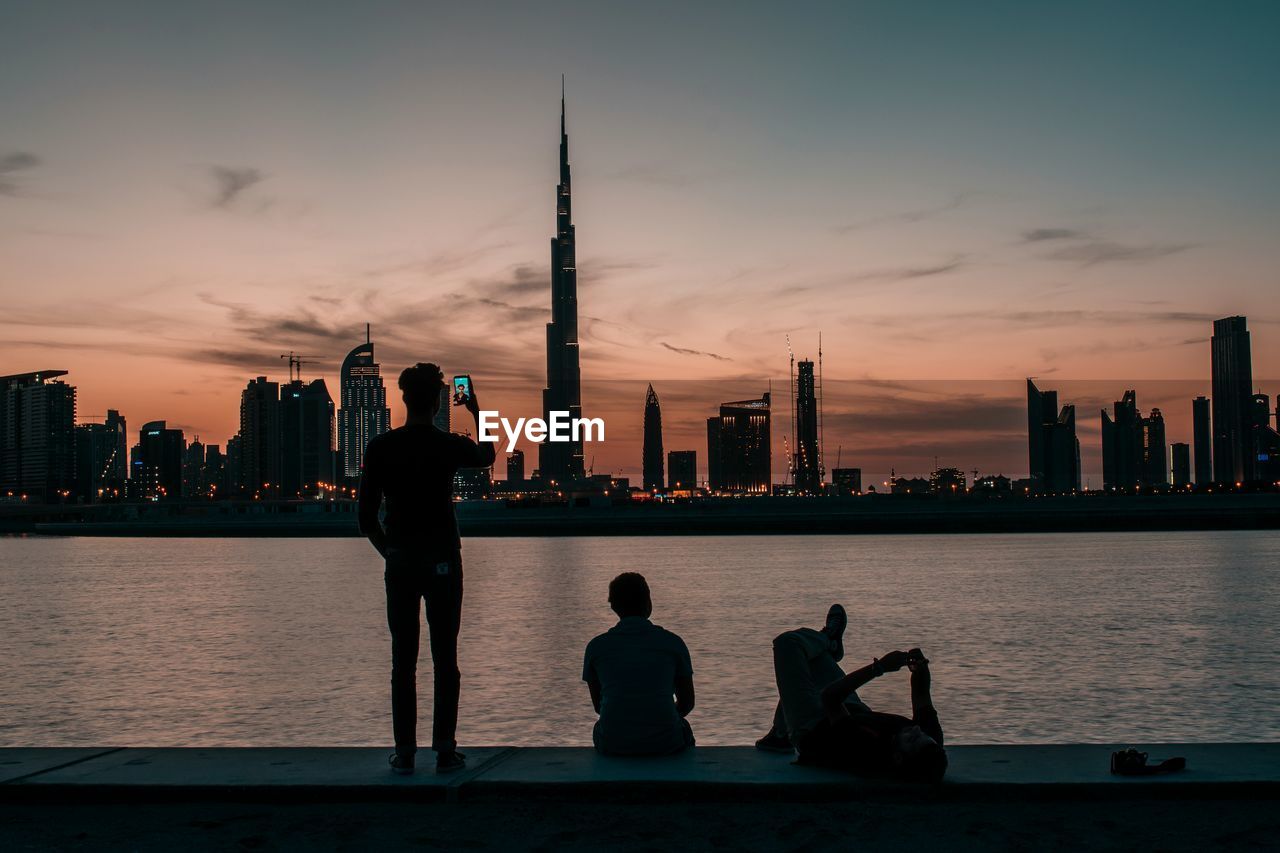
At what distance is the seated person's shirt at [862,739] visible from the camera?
7.00m

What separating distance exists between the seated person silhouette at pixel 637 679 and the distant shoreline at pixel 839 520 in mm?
114666

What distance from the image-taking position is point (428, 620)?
757 cm

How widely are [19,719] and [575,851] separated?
35.5 ft

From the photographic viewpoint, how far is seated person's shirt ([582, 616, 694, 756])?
750 cm

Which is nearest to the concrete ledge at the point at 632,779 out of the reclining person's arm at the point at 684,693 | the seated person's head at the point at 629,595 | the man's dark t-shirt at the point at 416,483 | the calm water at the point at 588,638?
the reclining person's arm at the point at 684,693

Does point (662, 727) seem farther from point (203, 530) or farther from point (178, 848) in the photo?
point (203, 530)

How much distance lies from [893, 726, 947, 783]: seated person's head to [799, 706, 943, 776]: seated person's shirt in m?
0.09

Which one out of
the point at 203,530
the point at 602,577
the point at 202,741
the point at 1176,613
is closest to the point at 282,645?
the point at 202,741

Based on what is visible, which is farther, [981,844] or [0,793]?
[0,793]

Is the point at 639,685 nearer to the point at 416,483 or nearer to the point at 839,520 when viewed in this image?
the point at 416,483

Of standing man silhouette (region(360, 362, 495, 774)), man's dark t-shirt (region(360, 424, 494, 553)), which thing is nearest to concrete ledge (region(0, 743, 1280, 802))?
standing man silhouette (region(360, 362, 495, 774))

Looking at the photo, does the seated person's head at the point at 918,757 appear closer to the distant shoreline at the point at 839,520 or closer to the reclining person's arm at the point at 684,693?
the reclining person's arm at the point at 684,693

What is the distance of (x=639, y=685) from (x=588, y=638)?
15506mm

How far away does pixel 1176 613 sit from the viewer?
2683cm
